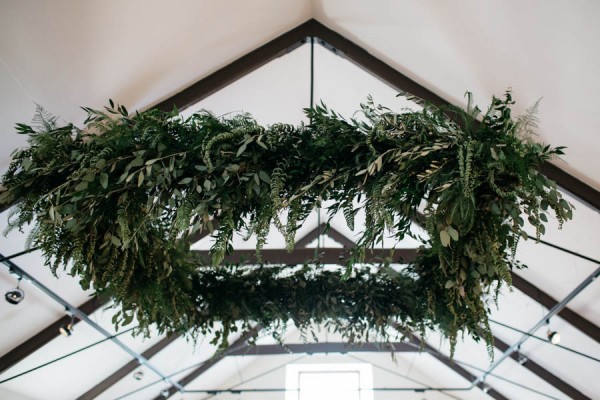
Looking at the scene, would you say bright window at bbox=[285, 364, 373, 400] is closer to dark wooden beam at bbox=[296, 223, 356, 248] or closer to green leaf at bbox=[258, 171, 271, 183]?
dark wooden beam at bbox=[296, 223, 356, 248]

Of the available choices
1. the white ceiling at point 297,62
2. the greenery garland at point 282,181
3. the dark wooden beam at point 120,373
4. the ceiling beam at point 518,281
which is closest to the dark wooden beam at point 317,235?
the ceiling beam at point 518,281

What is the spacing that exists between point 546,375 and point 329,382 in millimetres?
5037

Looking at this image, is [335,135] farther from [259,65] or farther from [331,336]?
[331,336]

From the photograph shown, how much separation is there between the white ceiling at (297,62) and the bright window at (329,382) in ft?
21.4

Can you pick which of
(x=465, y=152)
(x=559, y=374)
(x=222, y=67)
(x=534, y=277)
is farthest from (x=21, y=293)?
(x=559, y=374)

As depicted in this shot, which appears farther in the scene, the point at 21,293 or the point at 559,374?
the point at 559,374

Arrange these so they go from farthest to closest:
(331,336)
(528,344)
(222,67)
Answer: (331,336), (528,344), (222,67)

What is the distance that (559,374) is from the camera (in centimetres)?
817

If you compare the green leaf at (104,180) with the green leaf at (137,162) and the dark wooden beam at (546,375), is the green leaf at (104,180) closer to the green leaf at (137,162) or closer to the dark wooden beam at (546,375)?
the green leaf at (137,162)

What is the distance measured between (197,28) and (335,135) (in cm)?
228

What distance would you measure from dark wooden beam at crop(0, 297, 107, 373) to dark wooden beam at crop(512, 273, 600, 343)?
554cm

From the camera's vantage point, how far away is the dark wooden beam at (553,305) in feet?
21.0

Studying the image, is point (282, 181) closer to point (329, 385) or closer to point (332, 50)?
point (332, 50)

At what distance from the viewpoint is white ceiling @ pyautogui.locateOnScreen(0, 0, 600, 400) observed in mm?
3219
